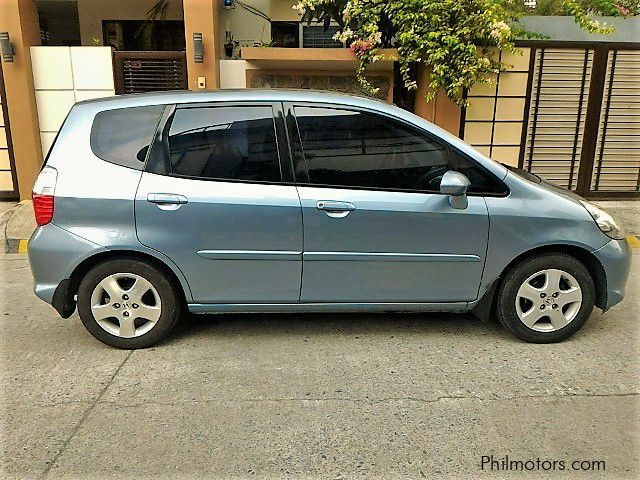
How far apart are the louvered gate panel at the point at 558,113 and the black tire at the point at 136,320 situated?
5.96 metres

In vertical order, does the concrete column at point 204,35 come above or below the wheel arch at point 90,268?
above

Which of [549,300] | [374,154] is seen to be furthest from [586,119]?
[374,154]

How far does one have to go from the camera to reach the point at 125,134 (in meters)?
3.39

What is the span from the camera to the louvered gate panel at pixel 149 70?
279 inches

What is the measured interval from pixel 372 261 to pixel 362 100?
3.68ft

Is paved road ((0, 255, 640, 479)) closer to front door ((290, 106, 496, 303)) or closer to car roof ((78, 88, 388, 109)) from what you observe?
front door ((290, 106, 496, 303))

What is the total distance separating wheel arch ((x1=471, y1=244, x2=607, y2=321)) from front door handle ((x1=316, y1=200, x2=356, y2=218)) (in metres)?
1.15

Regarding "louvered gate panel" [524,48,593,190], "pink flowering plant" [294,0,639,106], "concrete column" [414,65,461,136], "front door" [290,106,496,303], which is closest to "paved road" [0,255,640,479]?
"front door" [290,106,496,303]

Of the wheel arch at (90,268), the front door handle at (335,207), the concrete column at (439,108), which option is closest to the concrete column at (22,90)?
the wheel arch at (90,268)

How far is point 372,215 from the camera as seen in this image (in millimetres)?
3342

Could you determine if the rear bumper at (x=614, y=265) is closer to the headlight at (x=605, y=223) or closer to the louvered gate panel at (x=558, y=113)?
the headlight at (x=605, y=223)

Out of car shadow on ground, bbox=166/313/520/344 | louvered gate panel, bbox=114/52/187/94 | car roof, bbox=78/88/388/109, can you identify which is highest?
louvered gate panel, bbox=114/52/187/94

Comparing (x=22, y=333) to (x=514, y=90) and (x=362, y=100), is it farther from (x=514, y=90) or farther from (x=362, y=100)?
(x=514, y=90)

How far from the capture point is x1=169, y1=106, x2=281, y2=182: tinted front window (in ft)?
11.0
